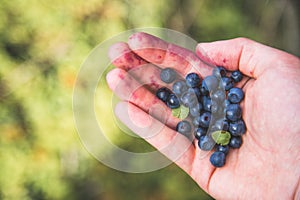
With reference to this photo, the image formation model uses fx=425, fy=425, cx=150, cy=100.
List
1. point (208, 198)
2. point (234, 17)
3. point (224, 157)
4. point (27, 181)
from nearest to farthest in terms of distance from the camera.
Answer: point (224, 157) → point (27, 181) → point (208, 198) → point (234, 17)

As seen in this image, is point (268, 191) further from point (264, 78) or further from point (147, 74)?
point (147, 74)

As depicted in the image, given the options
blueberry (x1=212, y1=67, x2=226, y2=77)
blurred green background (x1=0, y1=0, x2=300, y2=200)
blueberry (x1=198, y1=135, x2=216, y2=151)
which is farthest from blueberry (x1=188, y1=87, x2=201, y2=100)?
blurred green background (x1=0, y1=0, x2=300, y2=200)

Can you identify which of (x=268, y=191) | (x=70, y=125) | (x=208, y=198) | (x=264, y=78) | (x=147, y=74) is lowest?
(x=208, y=198)

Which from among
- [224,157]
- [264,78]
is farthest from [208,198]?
[264,78]

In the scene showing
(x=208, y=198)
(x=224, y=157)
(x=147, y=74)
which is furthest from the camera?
(x=208, y=198)

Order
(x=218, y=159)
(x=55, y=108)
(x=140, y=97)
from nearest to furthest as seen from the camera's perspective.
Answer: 1. (x=218, y=159)
2. (x=140, y=97)
3. (x=55, y=108)

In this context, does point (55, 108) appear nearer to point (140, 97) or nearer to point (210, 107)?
point (140, 97)

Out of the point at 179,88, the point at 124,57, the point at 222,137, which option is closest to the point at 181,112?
the point at 179,88
